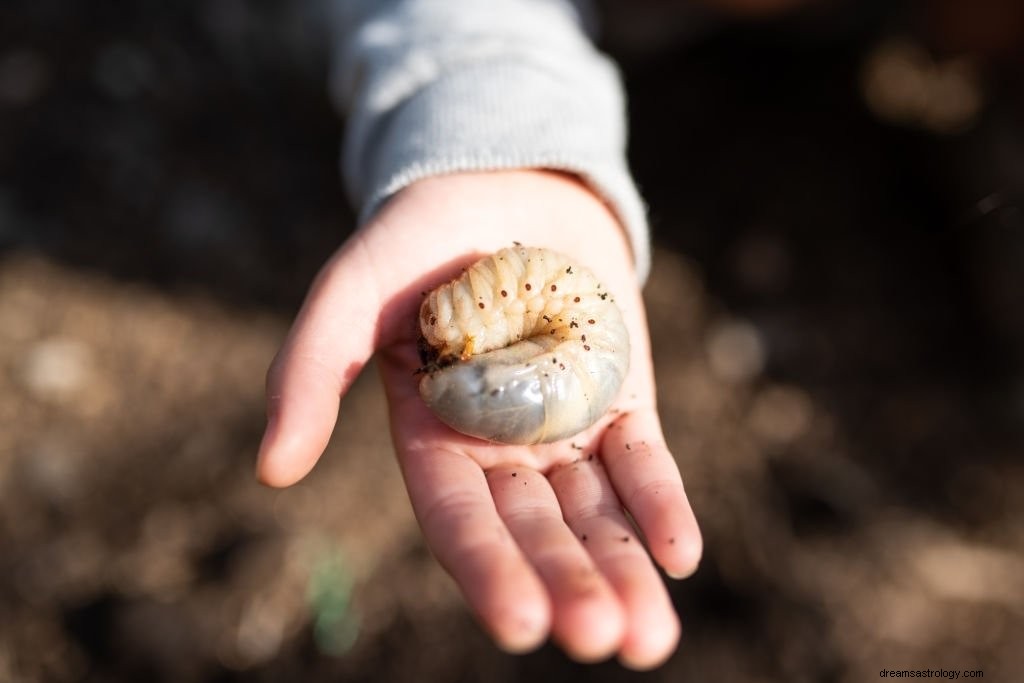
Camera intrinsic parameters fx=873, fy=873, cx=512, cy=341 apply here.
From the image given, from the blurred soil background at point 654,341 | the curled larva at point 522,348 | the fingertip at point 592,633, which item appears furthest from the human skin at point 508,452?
the blurred soil background at point 654,341

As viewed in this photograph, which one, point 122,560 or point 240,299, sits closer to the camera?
point 122,560

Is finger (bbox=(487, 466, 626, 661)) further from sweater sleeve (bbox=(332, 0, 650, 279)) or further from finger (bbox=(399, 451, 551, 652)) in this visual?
sweater sleeve (bbox=(332, 0, 650, 279))

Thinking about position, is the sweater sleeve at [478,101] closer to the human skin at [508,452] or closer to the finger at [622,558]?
the human skin at [508,452]

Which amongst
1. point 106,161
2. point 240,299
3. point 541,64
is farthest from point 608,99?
point 106,161

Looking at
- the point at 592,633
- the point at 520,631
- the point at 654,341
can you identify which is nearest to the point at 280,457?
the point at 520,631

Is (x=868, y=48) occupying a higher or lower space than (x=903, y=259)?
higher

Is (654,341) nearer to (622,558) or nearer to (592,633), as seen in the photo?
(622,558)

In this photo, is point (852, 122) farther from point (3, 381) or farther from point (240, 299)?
point (3, 381)

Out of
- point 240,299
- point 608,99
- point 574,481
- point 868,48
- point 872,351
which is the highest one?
point 608,99
